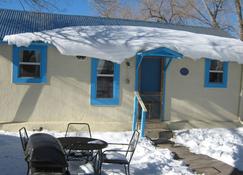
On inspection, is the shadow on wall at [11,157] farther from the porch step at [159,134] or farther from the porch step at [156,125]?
the porch step at [156,125]

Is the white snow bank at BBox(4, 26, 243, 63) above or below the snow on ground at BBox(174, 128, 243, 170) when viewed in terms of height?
above

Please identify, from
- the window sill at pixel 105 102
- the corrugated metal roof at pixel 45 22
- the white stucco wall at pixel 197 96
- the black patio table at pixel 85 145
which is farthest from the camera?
the white stucco wall at pixel 197 96

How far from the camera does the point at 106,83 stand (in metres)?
12.8

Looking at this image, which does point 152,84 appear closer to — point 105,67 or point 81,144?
point 105,67

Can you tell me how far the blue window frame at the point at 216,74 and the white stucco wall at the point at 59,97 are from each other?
276 cm

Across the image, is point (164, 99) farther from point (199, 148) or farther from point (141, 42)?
point (199, 148)

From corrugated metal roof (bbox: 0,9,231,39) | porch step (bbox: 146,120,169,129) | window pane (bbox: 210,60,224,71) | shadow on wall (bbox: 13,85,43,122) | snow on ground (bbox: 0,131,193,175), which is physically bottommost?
snow on ground (bbox: 0,131,193,175)

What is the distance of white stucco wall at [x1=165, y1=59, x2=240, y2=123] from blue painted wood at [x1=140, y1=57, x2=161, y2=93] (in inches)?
18.1

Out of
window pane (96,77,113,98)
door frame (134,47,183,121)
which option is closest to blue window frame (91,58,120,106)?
window pane (96,77,113,98)

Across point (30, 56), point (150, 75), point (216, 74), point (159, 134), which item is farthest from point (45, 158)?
point (216, 74)

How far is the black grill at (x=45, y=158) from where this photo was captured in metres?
5.94

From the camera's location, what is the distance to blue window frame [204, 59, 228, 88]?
13.8 meters

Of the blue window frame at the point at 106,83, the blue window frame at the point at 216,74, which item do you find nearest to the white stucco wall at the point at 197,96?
the blue window frame at the point at 216,74

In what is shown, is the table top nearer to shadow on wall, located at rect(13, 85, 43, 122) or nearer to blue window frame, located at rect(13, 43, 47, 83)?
shadow on wall, located at rect(13, 85, 43, 122)
